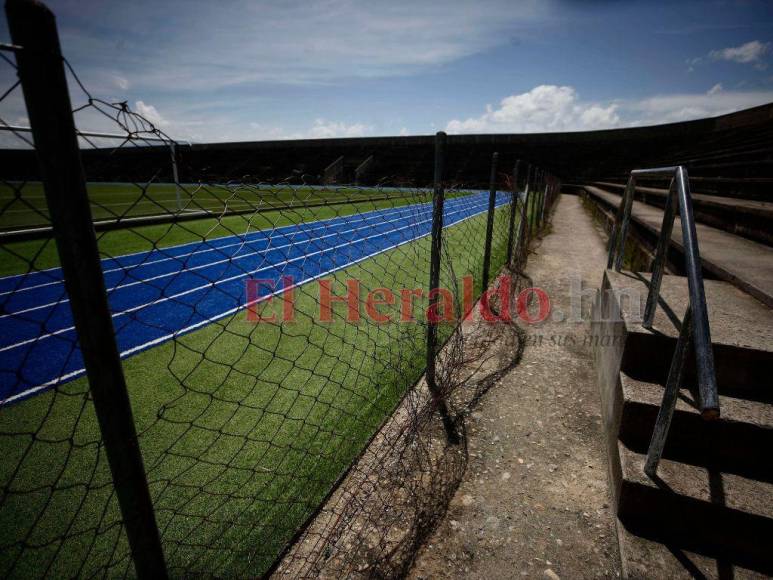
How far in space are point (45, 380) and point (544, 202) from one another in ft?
36.0

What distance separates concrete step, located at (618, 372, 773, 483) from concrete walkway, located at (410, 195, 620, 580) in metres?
0.42

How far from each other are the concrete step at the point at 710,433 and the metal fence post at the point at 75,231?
87.0 inches

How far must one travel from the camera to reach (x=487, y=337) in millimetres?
3955

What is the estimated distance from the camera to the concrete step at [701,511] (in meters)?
1.68

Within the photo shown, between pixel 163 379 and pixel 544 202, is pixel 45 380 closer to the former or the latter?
pixel 163 379

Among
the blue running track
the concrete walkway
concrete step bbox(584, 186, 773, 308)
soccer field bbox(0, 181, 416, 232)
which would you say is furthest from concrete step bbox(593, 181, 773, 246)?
soccer field bbox(0, 181, 416, 232)

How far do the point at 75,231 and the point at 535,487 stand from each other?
7.77ft

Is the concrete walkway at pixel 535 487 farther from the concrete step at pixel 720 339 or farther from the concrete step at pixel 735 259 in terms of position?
the concrete step at pixel 735 259

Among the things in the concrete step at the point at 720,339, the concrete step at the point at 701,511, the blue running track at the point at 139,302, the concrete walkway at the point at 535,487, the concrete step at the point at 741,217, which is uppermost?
the concrete step at the point at 741,217

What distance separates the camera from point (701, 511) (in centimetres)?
172

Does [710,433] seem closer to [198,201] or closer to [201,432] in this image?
[201,432]

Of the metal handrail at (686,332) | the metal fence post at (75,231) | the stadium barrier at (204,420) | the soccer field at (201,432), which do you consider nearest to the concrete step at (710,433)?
the metal handrail at (686,332)

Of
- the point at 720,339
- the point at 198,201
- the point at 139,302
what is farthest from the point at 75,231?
the point at 139,302

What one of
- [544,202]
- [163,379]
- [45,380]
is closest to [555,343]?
[163,379]
